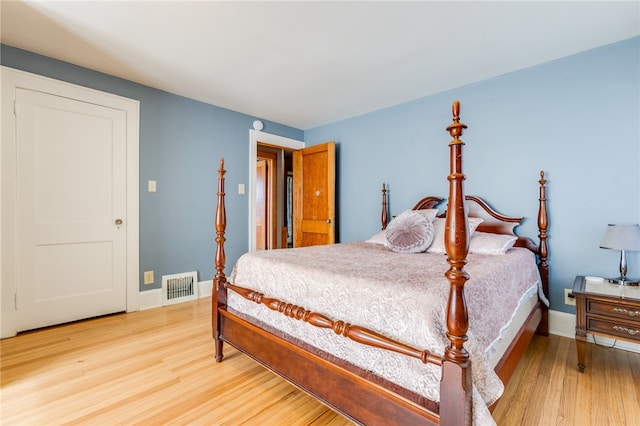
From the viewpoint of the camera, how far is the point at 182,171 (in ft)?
11.2

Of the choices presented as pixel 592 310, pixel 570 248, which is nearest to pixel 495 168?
pixel 570 248

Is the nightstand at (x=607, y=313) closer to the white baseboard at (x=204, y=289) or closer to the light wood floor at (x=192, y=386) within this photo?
the light wood floor at (x=192, y=386)

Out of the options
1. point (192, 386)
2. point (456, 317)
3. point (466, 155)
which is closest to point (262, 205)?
point (466, 155)

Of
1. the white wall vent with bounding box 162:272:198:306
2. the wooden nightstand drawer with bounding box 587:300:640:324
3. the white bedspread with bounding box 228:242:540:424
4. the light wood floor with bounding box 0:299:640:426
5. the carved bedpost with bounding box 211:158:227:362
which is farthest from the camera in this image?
the white wall vent with bounding box 162:272:198:306

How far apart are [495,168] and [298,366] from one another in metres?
2.56

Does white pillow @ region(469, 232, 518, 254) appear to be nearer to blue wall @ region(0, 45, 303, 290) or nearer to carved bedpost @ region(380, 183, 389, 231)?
carved bedpost @ region(380, 183, 389, 231)

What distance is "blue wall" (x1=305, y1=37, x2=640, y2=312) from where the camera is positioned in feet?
7.50

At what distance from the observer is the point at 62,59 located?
2.59 m

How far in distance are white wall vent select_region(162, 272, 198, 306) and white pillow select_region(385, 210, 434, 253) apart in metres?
2.30

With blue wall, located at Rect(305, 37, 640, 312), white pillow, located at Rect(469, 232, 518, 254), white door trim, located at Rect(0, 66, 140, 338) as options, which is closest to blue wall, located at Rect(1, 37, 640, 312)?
blue wall, located at Rect(305, 37, 640, 312)

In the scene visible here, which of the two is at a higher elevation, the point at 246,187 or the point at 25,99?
the point at 25,99

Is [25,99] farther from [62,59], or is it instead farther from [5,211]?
[5,211]

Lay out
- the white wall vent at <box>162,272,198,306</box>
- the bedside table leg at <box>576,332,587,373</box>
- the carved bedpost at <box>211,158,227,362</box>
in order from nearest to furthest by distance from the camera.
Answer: the bedside table leg at <box>576,332,587,373</box> → the carved bedpost at <box>211,158,227,362</box> → the white wall vent at <box>162,272,198,306</box>

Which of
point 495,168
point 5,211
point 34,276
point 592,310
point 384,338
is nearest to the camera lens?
point 384,338
